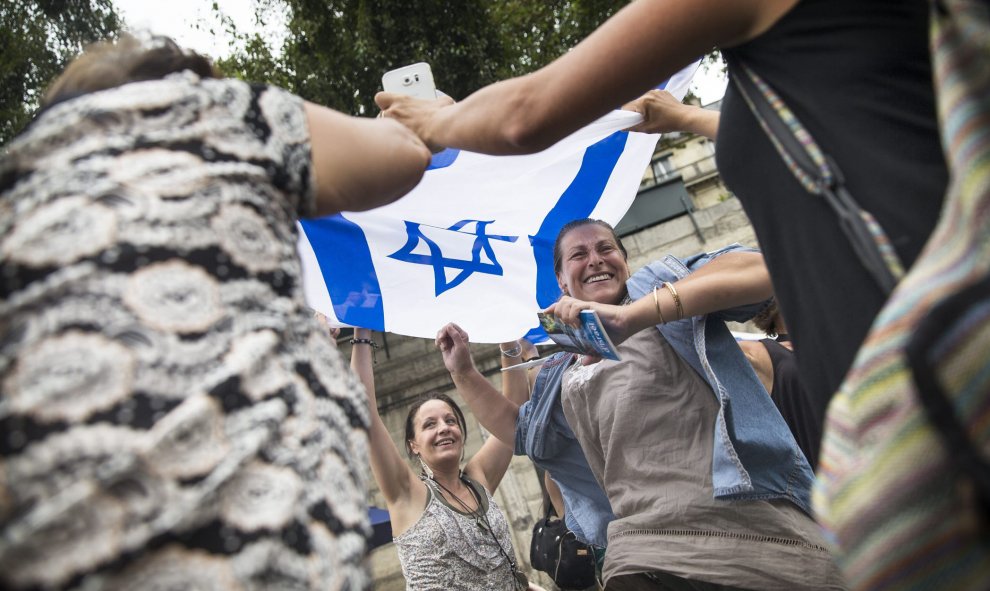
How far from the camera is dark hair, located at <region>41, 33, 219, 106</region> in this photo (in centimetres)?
104

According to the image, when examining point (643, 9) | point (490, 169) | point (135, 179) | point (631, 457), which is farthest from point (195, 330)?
point (490, 169)

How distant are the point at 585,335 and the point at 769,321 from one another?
1633 mm

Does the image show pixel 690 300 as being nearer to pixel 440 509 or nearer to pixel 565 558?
pixel 440 509

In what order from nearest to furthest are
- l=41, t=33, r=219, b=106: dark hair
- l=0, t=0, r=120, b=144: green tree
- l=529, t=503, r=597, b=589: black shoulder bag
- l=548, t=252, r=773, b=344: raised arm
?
l=41, t=33, r=219, b=106: dark hair, l=548, t=252, r=773, b=344: raised arm, l=529, t=503, r=597, b=589: black shoulder bag, l=0, t=0, r=120, b=144: green tree

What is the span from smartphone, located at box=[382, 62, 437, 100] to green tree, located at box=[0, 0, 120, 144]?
27.4 ft

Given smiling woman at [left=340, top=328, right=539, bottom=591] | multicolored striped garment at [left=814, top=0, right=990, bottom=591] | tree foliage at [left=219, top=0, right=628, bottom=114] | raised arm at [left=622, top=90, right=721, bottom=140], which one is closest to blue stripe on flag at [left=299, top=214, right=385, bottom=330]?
smiling woman at [left=340, top=328, right=539, bottom=591]

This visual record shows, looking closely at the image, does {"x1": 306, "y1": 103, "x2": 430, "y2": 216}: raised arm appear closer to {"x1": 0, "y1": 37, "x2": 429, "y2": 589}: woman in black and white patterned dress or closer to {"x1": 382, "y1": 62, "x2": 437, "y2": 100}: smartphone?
{"x1": 0, "y1": 37, "x2": 429, "y2": 589}: woman in black and white patterned dress

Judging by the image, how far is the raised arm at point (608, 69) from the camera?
3.55ft

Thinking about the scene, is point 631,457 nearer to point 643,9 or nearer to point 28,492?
point 643,9

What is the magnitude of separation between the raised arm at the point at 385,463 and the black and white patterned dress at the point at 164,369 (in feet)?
7.55

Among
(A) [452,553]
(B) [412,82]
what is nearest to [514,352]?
(A) [452,553]

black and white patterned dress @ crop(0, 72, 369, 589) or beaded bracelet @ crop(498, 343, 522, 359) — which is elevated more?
beaded bracelet @ crop(498, 343, 522, 359)

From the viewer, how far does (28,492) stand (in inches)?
27.5

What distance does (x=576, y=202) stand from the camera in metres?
3.31
